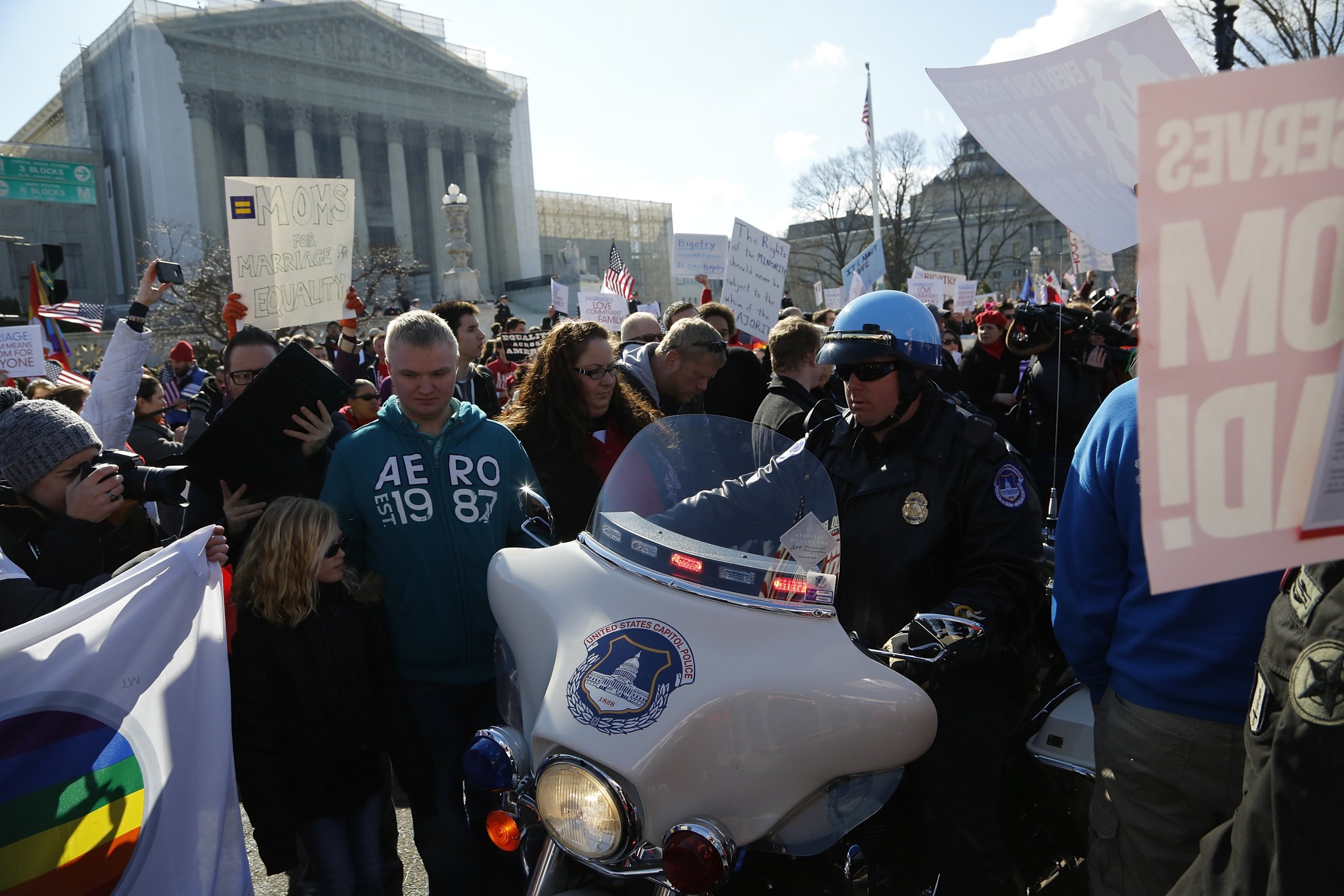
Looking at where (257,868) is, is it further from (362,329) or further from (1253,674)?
(362,329)

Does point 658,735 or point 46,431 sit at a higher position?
point 46,431

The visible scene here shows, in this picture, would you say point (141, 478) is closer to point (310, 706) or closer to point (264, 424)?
point (264, 424)

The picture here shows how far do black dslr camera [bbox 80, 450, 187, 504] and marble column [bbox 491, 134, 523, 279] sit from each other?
167 ft

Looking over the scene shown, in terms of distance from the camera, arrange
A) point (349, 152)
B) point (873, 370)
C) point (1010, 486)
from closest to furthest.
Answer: point (1010, 486) → point (873, 370) → point (349, 152)

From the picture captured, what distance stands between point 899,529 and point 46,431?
2564 millimetres

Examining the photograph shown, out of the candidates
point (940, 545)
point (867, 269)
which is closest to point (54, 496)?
point (940, 545)

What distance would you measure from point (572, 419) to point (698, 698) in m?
2.02

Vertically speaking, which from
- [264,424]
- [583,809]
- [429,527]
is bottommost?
[583,809]

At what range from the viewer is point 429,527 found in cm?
292

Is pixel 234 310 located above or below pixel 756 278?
below

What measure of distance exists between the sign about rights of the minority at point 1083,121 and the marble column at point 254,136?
44.7 meters

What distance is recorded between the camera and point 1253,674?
6.44 feet

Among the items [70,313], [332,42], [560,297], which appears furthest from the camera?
[332,42]

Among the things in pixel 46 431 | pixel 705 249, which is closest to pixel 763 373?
pixel 46 431
